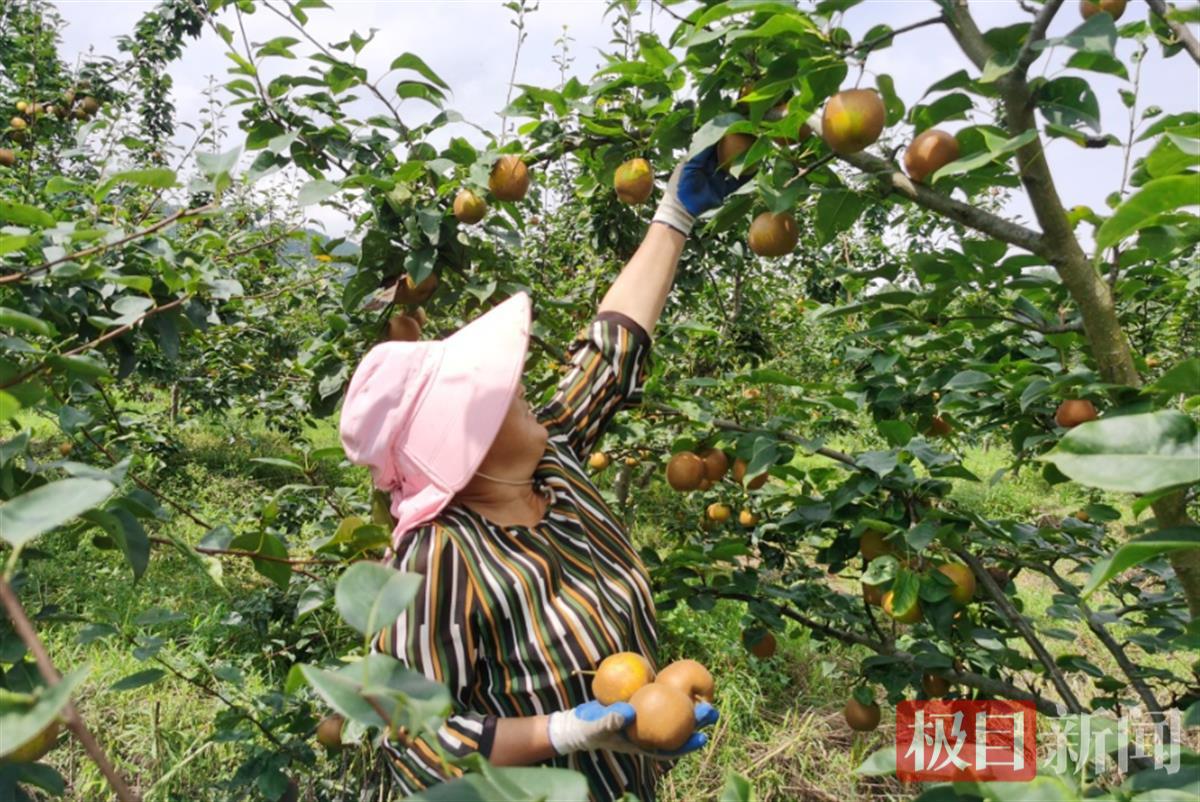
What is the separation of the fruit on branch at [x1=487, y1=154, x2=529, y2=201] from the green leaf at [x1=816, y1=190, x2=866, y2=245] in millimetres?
646

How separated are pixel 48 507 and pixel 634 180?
4.38 ft

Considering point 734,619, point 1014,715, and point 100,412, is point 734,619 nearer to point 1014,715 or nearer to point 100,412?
point 1014,715

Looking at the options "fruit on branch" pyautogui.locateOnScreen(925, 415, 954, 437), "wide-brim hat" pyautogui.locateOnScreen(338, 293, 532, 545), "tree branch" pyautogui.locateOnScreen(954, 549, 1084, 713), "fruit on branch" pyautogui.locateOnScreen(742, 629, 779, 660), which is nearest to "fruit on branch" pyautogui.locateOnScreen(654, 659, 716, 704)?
"wide-brim hat" pyautogui.locateOnScreen(338, 293, 532, 545)

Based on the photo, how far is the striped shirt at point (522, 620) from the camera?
4.09ft

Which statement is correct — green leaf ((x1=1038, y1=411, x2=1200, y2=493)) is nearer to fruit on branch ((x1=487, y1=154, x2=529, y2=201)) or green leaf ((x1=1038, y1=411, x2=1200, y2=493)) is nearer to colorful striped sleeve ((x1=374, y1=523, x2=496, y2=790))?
colorful striped sleeve ((x1=374, y1=523, x2=496, y2=790))

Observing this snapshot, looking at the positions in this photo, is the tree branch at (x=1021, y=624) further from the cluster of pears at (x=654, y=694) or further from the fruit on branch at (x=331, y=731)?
the fruit on branch at (x=331, y=731)

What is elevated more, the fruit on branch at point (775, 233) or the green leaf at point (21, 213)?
the fruit on branch at point (775, 233)

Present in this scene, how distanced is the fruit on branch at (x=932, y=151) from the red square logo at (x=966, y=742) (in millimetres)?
790

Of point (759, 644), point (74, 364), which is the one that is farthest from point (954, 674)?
point (74, 364)

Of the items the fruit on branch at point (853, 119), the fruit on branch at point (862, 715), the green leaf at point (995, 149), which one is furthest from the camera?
the fruit on branch at point (862, 715)

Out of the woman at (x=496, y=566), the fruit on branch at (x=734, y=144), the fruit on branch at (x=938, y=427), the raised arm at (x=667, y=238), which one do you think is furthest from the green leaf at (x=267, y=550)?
the fruit on branch at (x=938, y=427)

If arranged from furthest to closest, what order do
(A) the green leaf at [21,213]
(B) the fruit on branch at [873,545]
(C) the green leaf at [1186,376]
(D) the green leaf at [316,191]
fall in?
(B) the fruit on branch at [873,545]
(D) the green leaf at [316,191]
(A) the green leaf at [21,213]
(C) the green leaf at [1186,376]

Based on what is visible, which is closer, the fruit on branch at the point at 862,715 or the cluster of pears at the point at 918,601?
the cluster of pears at the point at 918,601

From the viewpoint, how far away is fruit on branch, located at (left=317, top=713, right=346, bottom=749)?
1.97 metres
